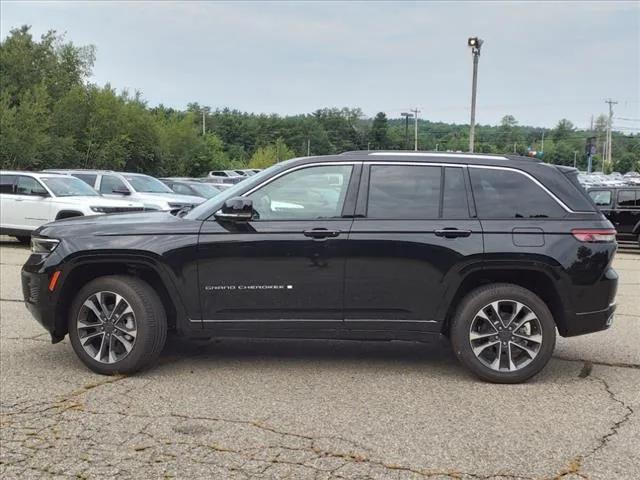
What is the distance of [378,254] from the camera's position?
5.18m

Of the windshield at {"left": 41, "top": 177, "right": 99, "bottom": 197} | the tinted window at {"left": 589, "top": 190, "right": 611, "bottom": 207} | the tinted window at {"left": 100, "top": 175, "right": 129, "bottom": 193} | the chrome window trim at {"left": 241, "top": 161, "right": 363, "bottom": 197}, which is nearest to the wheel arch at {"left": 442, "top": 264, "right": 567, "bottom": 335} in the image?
the chrome window trim at {"left": 241, "top": 161, "right": 363, "bottom": 197}

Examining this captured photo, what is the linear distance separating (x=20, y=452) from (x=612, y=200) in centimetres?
1728

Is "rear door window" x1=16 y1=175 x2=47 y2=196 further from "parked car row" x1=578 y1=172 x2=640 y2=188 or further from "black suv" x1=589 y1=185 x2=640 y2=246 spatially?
"black suv" x1=589 y1=185 x2=640 y2=246

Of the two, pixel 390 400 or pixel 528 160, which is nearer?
pixel 390 400

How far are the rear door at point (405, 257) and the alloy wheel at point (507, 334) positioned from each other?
328 millimetres

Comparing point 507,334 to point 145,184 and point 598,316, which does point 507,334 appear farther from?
point 145,184

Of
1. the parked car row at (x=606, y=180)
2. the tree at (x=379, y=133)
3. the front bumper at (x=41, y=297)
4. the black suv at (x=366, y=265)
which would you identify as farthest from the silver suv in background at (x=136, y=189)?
the tree at (x=379, y=133)

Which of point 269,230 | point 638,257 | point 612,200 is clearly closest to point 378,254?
point 269,230

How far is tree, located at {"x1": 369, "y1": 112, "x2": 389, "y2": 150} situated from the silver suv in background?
56933 millimetres

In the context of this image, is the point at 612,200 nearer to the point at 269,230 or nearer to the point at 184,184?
the point at 184,184

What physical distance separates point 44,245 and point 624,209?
1621cm

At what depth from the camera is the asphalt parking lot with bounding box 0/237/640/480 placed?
12.2 feet

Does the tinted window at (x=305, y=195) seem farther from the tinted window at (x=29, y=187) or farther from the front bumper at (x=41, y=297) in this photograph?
the tinted window at (x=29, y=187)

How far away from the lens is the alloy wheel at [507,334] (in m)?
5.20
